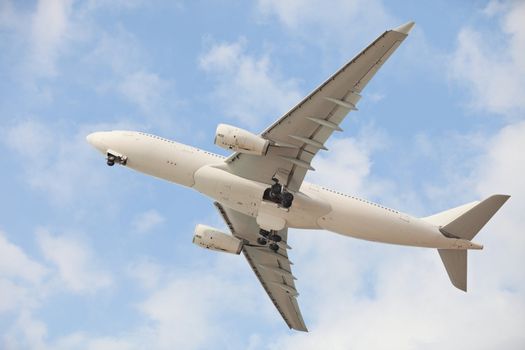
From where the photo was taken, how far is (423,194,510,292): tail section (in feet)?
157

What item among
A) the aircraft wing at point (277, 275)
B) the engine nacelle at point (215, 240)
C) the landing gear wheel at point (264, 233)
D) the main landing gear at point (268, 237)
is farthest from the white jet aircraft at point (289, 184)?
the aircraft wing at point (277, 275)

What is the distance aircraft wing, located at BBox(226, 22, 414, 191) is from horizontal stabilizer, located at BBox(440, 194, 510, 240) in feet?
36.1

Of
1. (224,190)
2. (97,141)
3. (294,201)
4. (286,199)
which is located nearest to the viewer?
(286,199)

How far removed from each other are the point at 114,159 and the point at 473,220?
25163 mm

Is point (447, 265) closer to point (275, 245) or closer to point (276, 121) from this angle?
point (275, 245)

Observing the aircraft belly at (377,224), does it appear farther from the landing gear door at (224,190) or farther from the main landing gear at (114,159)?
the main landing gear at (114,159)

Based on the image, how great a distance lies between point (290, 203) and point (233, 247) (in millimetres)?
10823

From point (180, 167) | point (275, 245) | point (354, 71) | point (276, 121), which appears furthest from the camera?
point (275, 245)

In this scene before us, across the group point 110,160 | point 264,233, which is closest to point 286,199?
point 264,233

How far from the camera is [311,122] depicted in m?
44.8

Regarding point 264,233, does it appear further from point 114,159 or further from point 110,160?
point 110,160

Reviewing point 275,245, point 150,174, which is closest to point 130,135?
point 150,174

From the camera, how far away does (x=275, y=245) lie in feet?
182

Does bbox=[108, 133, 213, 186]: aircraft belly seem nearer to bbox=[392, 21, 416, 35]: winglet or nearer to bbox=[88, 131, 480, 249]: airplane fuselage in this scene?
bbox=[88, 131, 480, 249]: airplane fuselage
